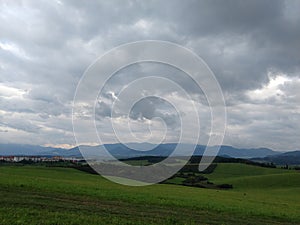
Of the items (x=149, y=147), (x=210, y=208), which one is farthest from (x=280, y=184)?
(x=210, y=208)

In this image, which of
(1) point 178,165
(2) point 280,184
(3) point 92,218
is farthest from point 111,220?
(1) point 178,165

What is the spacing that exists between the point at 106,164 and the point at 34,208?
84.1 m

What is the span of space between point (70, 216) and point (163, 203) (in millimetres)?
13773

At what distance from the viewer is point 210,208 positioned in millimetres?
28953

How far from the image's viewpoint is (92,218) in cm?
1647

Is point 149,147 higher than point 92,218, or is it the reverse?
point 149,147

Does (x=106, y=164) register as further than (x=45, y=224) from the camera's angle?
Yes

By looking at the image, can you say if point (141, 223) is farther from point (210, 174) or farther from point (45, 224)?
point (210, 174)

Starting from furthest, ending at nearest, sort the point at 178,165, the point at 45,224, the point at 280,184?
the point at 178,165 < the point at 280,184 < the point at 45,224

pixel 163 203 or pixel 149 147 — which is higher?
pixel 149 147

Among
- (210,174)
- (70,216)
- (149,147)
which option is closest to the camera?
(70,216)

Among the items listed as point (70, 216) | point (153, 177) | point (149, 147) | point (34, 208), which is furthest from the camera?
point (153, 177)

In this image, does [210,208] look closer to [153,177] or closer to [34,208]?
[34,208]

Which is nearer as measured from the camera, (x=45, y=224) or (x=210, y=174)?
(x=45, y=224)
